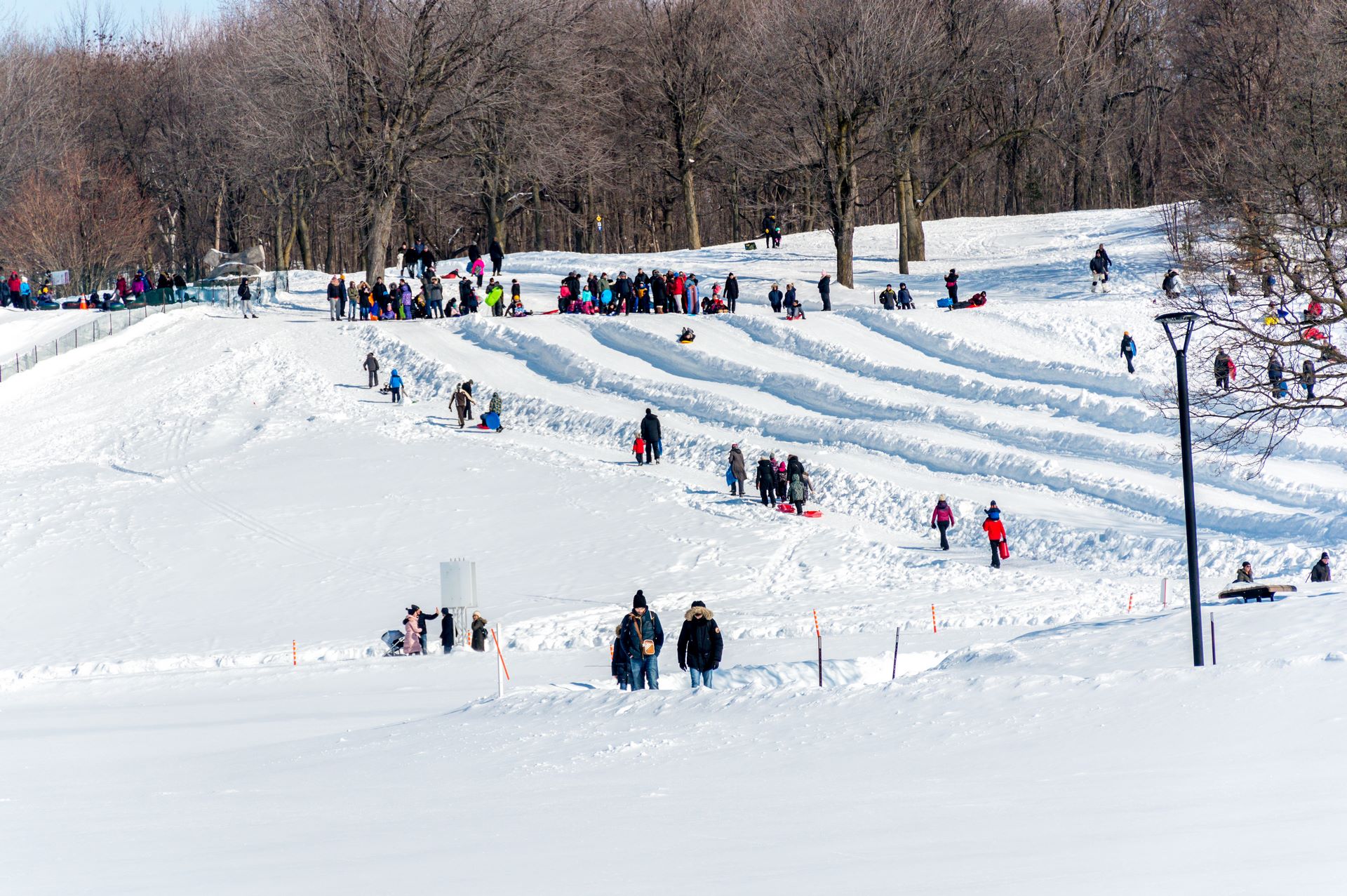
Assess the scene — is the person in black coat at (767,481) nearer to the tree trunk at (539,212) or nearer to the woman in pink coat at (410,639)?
the woman in pink coat at (410,639)

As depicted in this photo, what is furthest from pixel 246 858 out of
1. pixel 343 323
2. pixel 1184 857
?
pixel 343 323

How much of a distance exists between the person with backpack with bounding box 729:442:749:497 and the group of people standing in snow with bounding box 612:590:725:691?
1278 cm

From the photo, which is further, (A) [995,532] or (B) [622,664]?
(A) [995,532]

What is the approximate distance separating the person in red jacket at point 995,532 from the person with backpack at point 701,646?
10022 millimetres

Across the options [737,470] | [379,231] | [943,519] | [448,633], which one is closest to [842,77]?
[379,231]

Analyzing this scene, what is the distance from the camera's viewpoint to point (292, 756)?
13.1m

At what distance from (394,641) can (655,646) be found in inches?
255

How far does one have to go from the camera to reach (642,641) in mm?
15281

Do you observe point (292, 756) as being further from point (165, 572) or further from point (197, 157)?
point (197, 157)

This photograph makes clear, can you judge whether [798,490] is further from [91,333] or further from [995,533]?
[91,333]

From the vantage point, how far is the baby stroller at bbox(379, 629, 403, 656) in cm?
2034

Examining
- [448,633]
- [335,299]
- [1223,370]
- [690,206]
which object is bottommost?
[448,633]

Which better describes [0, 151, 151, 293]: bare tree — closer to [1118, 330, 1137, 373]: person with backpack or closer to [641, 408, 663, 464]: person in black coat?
[641, 408, 663, 464]: person in black coat

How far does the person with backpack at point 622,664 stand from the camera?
606 inches
